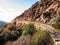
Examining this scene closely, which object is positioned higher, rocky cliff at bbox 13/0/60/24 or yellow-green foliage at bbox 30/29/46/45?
rocky cliff at bbox 13/0/60/24

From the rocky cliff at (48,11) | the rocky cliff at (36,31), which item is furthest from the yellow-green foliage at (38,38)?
the rocky cliff at (48,11)

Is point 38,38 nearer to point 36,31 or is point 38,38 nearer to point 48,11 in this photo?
point 36,31

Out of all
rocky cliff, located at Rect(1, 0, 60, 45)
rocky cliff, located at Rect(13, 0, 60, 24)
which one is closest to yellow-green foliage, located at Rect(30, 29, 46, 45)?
rocky cliff, located at Rect(1, 0, 60, 45)

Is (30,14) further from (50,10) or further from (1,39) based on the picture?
(1,39)

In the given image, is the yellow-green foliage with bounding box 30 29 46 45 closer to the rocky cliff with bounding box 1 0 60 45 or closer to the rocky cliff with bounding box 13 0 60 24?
the rocky cliff with bounding box 1 0 60 45

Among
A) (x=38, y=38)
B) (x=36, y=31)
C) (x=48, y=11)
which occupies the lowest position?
(x=38, y=38)

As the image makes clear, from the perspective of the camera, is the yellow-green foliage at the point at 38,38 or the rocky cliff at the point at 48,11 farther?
the rocky cliff at the point at 48,11

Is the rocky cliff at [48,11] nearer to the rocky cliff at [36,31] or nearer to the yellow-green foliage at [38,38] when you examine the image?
the rocky cliff at [36,31]

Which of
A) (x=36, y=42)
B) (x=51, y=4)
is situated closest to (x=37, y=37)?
(x=36, y=42)

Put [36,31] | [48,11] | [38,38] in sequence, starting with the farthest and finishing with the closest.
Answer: [48,11]
[36,31]
[38,38]

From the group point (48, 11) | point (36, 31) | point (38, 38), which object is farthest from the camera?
point (48, 11)

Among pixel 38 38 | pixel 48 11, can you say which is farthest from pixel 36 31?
pixel 48 11

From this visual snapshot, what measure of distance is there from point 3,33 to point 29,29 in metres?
7.07

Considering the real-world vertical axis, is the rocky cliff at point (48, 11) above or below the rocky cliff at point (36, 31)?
above
